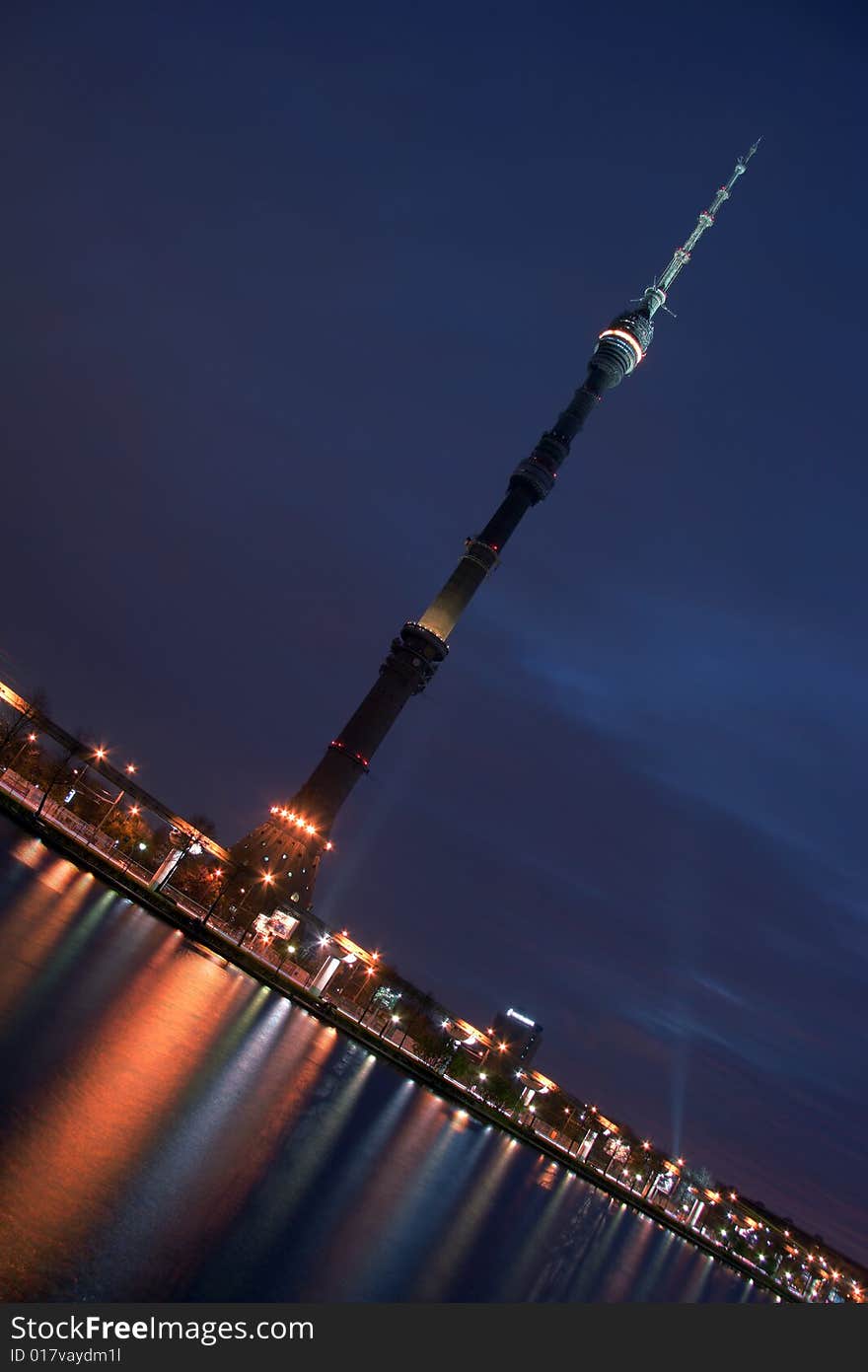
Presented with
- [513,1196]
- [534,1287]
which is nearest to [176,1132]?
[534,1287]

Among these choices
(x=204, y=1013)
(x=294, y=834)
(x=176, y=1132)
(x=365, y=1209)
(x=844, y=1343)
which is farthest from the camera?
(x=294, y=834)

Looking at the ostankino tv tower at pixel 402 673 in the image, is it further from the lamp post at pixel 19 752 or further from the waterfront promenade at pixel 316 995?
the lamp post at pixel 19 752

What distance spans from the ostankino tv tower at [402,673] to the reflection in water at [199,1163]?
65.5 meters

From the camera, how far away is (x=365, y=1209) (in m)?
18.2

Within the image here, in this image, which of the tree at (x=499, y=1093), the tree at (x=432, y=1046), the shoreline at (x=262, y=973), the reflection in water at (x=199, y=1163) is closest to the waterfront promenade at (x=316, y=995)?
the shoreline at (x=262, y=973)

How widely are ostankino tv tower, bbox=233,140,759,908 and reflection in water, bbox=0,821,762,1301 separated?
65.5 meters

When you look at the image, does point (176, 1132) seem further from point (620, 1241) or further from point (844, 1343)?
point (620, 1241)

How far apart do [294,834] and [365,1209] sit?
8750cm

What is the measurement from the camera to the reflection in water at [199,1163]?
9.71 meters

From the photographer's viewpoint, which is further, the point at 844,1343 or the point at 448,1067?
the point at 448,1067

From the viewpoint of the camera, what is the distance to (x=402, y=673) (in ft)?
365

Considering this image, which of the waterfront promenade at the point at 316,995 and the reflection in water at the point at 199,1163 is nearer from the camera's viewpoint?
the reflection in water at the point at 199,1163

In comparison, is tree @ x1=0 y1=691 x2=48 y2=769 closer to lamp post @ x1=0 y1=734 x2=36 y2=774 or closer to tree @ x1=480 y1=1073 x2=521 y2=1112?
→ lamp post @ x1=0 y1=734 x2=36 y2=774

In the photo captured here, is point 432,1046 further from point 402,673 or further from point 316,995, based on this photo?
point 402,673
